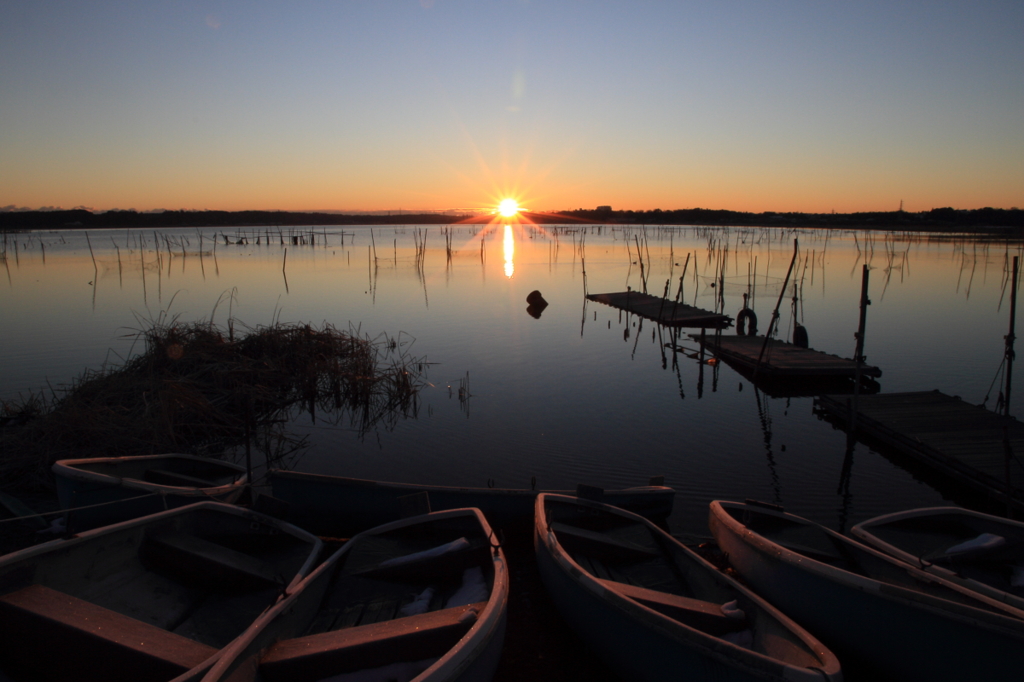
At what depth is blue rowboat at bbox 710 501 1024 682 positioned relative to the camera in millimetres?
4004

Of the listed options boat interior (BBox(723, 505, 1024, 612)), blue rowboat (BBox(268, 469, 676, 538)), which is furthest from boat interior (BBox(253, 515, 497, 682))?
boat interior (BBox(723, 505, 1024, 612))

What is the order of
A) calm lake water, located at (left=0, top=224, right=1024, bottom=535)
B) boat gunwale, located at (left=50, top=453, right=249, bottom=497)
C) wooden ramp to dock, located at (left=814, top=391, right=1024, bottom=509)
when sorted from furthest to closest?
calm lake water, located at (left=0, top=224, right=1024, bottom=535)
wooden ramp to dock, located at (left=814, top=391, right=1024, bottom=509)
boat gunwale, located at (left=50, top=453, right=249, bottom=497)

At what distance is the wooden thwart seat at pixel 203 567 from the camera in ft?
16.8

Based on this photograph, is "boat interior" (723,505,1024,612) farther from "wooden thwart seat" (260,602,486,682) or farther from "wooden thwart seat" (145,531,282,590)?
"wooden thwart seat" (145,531,282,590)

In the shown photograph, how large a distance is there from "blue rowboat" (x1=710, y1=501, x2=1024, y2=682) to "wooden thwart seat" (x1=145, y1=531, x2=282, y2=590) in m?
4.56

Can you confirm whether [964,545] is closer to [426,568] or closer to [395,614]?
[426,568]

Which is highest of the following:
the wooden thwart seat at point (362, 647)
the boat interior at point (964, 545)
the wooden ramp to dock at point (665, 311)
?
the wooden ramp to dock at point (665, 311)

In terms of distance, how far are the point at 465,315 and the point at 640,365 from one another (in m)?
8.82

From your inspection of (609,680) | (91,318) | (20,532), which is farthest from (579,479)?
(91,318)

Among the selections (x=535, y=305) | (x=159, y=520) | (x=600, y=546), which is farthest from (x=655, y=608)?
(x=535, y=305)

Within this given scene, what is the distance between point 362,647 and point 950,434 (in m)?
10.1

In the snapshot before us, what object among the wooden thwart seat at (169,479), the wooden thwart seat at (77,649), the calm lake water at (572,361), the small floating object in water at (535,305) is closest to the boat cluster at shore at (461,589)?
the wooden thwart seat at (77,649)

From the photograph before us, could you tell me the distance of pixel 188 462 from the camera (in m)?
8.16

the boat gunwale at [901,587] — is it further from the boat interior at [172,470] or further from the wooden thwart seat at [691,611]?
the boat interior at [172,470]
